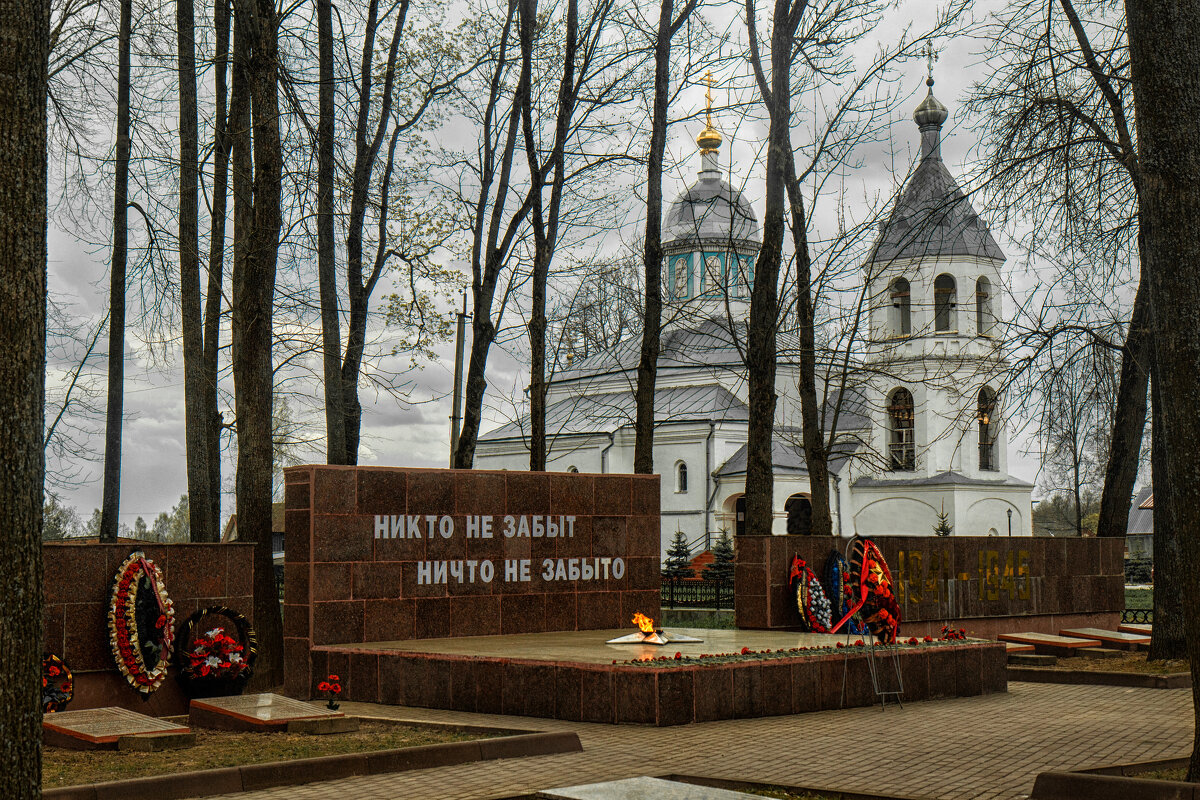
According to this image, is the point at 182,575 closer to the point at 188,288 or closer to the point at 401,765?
the point at 401,765

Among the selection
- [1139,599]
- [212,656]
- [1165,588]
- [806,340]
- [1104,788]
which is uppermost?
[806,340]

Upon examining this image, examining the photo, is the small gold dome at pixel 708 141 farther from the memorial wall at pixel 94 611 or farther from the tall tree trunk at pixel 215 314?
the memorial wall at pixel 94 611

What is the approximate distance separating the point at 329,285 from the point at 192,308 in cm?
194

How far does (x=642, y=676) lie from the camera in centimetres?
1005

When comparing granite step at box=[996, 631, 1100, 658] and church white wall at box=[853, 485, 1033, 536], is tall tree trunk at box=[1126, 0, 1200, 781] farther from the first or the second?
church white wall at box=[853, 485, 1033, 536]

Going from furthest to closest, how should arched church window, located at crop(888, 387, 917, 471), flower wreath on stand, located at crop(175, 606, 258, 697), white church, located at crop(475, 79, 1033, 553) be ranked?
arched church window, located at crop(888, 387, 917, 471), white church, located at crop(475, 79, 1033, 553), flower wreath on stand, located at crop(175, 606, 258, 697)

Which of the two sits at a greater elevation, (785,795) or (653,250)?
(653,250)

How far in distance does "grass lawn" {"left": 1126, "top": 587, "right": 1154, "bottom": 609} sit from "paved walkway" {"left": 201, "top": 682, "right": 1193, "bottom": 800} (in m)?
22.1

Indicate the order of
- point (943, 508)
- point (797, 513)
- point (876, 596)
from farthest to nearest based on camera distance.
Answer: point (943, 508) → point (797, 513) → point (876, 596)

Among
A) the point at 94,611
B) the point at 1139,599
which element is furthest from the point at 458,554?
the point at 1139,599

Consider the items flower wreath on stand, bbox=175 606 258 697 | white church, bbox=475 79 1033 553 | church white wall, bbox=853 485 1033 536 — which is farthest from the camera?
church white wall, bbox=853 485 1033 536

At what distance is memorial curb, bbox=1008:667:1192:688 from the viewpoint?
1321cm

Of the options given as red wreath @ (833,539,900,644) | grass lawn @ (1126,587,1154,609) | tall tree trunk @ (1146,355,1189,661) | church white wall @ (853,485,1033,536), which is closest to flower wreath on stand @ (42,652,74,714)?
red wreath @ (833,539,900,644)

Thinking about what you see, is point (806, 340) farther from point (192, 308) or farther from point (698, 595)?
point (698, 595)
